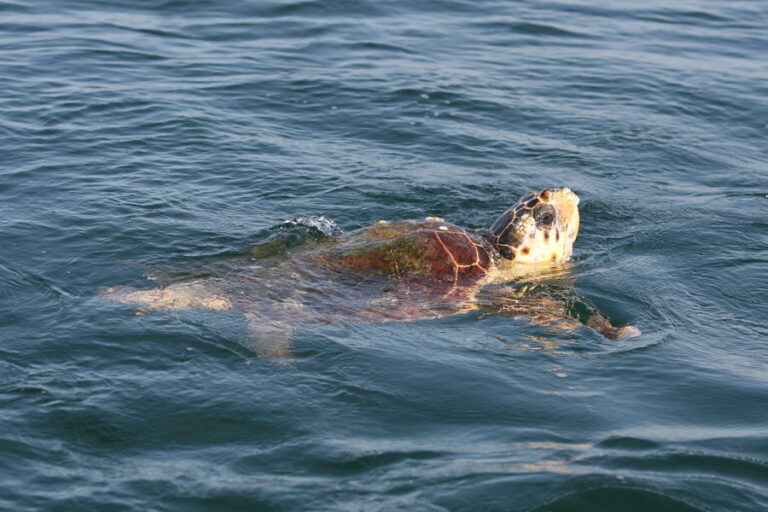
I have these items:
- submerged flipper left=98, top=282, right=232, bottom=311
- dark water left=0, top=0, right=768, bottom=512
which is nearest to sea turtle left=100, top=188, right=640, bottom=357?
submerged flipper left=98, top=282, right=232, bottom=311

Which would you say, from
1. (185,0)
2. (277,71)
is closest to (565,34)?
(277,71)

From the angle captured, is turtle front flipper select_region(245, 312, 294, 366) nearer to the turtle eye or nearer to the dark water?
the dark water

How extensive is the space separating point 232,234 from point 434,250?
1888 mm

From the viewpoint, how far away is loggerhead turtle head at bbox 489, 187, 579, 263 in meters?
7.39

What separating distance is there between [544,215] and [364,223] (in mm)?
1719

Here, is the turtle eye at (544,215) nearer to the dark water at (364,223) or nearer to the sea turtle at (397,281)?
the sea turtle at (397,281)

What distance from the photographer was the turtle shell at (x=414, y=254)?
6688 mm

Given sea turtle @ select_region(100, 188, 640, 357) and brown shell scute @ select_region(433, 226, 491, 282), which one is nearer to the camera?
sea turtle @ select_region(100, 188, 640, 357)

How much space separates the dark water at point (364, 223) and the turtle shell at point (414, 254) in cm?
47

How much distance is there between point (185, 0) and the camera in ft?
54.7

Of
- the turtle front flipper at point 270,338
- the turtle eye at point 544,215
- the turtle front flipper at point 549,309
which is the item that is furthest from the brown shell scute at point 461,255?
the turtle front flipper at point 270,338

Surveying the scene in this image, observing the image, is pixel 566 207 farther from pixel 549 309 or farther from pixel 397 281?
pixel 397 281

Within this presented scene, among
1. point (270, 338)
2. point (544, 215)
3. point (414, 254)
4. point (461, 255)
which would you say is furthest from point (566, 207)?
point (270, 338)

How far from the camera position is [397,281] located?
21.7 ft
